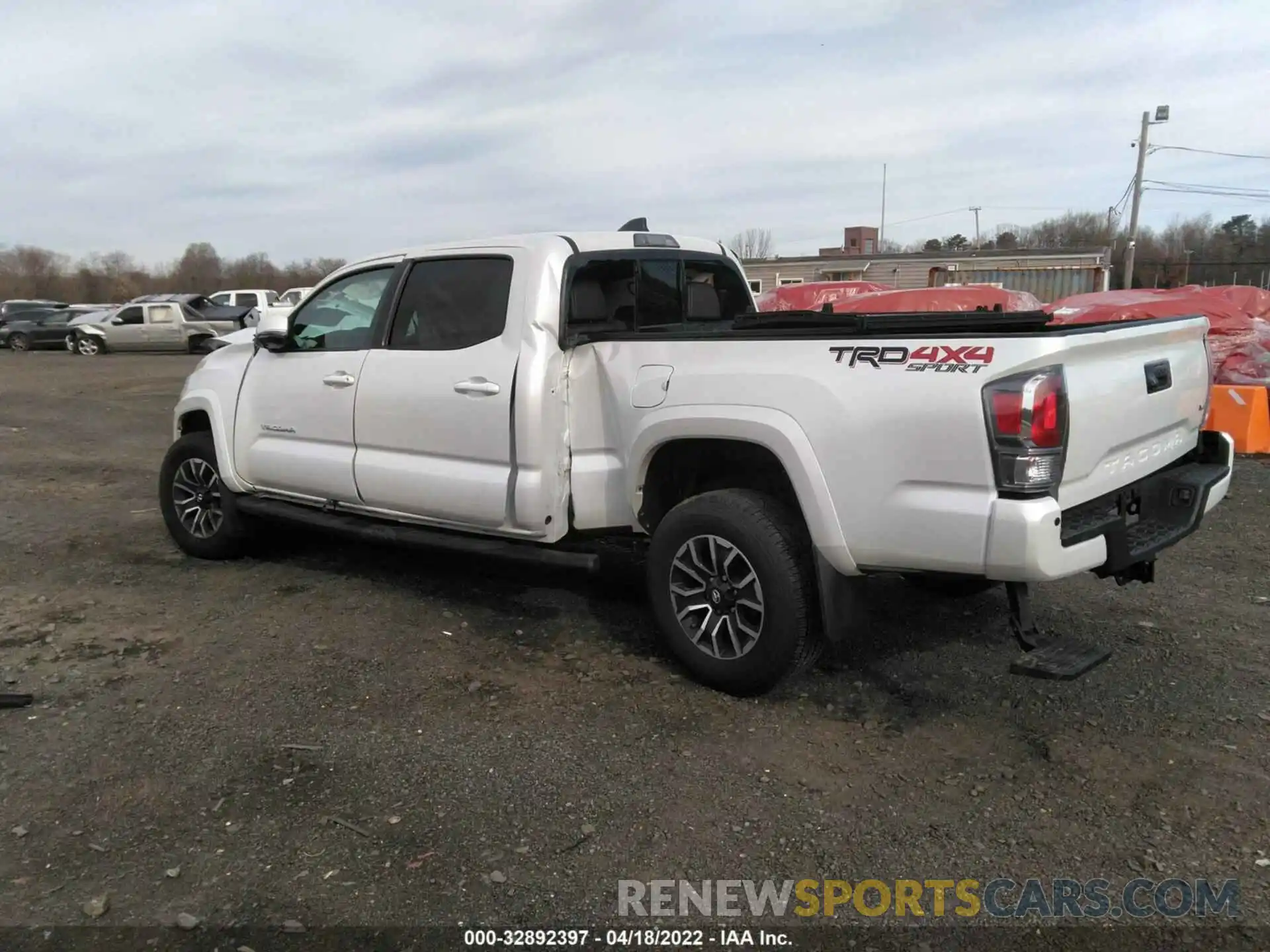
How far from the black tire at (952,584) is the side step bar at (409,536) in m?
1.46

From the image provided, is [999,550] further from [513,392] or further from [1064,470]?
[513,392]

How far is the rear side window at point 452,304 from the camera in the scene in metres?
4.54

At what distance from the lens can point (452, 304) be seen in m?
4.76

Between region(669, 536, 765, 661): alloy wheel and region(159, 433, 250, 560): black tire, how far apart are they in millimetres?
3265

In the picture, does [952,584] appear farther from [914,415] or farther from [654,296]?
[654,296]

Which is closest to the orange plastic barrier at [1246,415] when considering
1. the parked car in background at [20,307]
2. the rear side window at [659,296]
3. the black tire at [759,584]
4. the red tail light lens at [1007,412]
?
the rear side window at [659,296]

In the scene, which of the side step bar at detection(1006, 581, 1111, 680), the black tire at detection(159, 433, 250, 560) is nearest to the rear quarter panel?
the side step bar at detection(1006, 581, 1111, 680)

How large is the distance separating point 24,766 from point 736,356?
10.3 ft

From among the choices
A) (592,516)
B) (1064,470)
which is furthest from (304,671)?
(1064,470)

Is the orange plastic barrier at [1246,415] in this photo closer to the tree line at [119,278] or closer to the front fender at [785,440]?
the front fender at [785,440]

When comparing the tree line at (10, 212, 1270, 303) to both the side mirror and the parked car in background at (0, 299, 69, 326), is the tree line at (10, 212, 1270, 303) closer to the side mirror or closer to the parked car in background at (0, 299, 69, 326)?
the parked car in background at (0, 299, 69, 326)

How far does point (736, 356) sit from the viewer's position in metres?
3.73

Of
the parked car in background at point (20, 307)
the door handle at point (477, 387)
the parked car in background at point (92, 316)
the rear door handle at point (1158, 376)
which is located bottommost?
the parked car in background at point (92, 316)

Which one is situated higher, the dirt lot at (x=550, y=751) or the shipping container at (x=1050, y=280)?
the shipping container at (x=1050, y=280)
